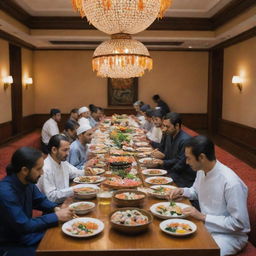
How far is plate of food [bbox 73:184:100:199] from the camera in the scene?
107 inches

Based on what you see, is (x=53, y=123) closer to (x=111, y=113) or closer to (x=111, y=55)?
(x=111, y=55)

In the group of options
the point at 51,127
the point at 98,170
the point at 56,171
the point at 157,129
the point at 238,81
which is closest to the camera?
the point at 56,171

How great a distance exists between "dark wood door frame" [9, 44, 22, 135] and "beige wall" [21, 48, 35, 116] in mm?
325

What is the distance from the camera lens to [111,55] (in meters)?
4.45

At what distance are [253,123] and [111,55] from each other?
16.8ft

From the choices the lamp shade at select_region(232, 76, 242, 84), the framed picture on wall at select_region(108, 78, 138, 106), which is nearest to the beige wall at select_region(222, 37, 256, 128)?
the lamp shade at select_region(232, 76, 242, 84)

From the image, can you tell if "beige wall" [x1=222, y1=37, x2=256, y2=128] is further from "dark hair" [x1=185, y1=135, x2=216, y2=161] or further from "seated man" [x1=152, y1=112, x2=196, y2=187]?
"dark hair" [x1=185, y1=135, x2=216, y2=161]

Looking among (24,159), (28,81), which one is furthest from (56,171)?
(28,81)

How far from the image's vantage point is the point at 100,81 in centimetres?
1202

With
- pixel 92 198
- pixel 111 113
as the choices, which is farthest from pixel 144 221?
pixel 111 113

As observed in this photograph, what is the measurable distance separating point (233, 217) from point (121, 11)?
7.00 feet

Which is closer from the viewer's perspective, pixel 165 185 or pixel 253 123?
pixel 165 185

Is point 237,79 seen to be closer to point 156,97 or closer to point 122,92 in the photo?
point 156,97

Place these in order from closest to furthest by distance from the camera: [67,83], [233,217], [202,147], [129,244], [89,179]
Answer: [129,244], [233,217], [202,147], [89,179], [67,83]
